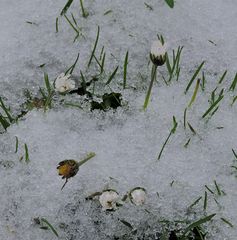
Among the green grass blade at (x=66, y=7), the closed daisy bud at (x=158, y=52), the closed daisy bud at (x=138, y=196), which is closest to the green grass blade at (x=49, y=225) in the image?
the closed daisy bud at (x=138, y=196)

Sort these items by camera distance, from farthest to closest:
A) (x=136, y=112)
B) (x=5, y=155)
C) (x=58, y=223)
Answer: (x=136, y=112), (x=5, y=155), (x=58, y=223)

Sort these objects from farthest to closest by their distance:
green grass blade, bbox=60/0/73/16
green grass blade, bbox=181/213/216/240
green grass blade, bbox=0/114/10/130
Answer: green grass blade, bbox=60/0/73/16 → green grass blade, bbox=0/114/10/130 → green grass blade, bbox=181/213/216/240

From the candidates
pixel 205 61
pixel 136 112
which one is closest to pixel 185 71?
pixel 205 61

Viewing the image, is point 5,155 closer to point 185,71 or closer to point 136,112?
point 136,112

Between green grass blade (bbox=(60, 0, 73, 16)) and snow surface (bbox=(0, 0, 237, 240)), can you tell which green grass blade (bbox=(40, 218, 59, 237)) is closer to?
snow surface (bbox=(0, 0, 237, 240))

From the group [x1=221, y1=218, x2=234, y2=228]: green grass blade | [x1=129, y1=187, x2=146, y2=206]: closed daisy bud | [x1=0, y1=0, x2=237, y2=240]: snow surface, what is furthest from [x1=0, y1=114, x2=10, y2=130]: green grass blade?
[x1=221, y1=218, x2=234, y2=228]: green grass blade

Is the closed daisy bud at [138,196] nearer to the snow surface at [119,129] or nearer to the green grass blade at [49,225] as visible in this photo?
the snow surface at [119,129]

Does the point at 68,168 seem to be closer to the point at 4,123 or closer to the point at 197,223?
the point at 4,123
